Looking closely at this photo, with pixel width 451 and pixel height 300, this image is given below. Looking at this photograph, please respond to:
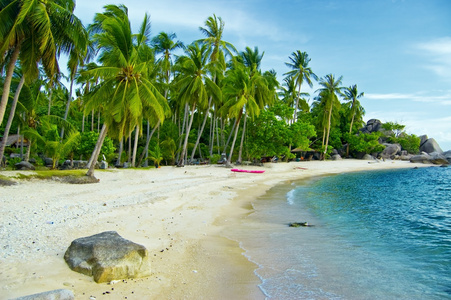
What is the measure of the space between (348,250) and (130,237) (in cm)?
495

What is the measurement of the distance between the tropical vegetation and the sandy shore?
15.3ft

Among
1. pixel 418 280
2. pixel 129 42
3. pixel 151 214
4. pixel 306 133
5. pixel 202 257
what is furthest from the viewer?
pixel 306 133

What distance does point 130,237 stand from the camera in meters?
6.32

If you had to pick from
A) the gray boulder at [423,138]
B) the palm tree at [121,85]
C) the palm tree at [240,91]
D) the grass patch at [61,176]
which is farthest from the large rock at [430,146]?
the grass patch at [61,176]

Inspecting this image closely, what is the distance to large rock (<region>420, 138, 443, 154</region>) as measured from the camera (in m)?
58.2

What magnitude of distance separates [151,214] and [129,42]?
9.66 metres

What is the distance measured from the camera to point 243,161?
108 feet

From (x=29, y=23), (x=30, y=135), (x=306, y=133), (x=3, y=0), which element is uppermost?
(x=3, y=0)

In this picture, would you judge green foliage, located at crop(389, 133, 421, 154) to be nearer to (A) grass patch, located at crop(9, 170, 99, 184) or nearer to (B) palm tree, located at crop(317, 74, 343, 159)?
(B) palm tree, located at crop(317, 74, 343, 159)

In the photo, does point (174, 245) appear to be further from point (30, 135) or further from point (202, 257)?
point (30, 135)

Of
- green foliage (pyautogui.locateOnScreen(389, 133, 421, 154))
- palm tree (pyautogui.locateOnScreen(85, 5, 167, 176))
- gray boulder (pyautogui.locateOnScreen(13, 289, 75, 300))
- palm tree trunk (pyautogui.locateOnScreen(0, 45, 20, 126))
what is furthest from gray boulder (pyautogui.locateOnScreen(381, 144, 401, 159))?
gray boulder (pyautogui.locateOnScreen(13, 289, 75, 300))

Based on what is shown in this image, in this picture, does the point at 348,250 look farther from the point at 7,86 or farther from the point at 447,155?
the point at 447,155

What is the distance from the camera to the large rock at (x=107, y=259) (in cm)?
421

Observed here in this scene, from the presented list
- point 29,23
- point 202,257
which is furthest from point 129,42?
point 202,257
